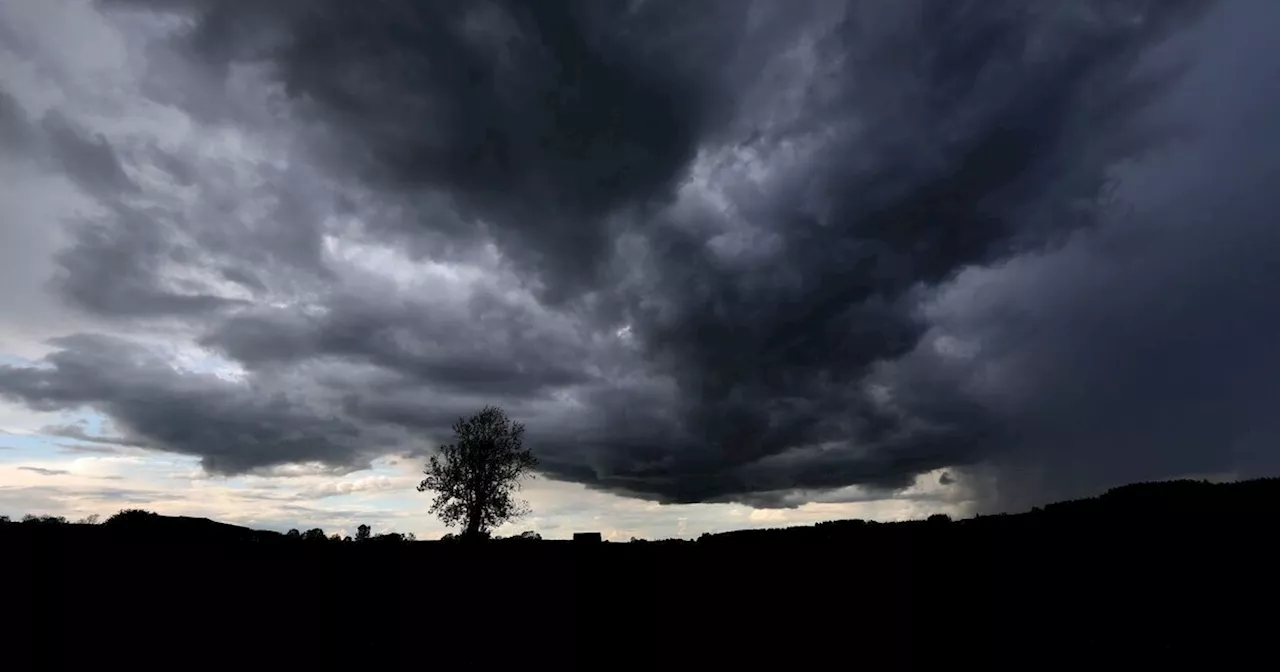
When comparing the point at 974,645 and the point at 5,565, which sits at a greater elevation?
the point at 5,565

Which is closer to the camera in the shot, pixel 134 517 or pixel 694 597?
pixel 694 597

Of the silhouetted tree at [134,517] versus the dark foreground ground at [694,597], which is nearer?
the dark foreground ground at [694,597]

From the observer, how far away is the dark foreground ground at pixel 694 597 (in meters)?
9.77

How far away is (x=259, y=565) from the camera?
12.9 meters

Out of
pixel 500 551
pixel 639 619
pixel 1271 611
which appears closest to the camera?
pixel 1271 611

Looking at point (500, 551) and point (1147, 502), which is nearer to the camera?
point (1147, 502)

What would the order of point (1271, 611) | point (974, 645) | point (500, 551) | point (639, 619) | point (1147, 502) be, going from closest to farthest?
point (1271, 611)
point (974, 645)
point (1147, 502)
point (639, 619)
point (500, 551)

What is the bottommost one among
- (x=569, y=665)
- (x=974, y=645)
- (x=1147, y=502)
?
(x=569, y=665)

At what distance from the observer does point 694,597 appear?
42.1 ft

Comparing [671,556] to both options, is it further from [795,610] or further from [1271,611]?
[1271,611]

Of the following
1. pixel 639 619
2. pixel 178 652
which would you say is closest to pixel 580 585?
pixel 639 619

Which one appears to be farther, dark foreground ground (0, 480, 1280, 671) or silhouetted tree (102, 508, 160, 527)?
silhouetted tree (102, 508, 160, 527)

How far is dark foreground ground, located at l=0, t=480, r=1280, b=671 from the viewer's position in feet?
32.1

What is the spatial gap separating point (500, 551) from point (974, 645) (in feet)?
30.3
